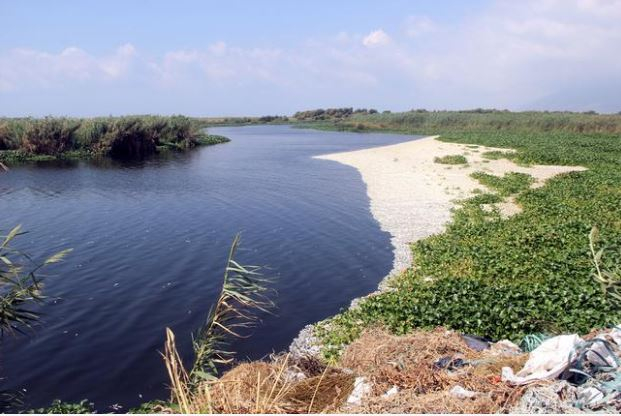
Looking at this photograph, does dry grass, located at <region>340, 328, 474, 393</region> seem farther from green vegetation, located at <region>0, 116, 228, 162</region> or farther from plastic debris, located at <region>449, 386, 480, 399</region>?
green vegetation, located at <region>0, 116, 228, 162</region>

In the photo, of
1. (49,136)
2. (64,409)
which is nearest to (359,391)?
(64,409)

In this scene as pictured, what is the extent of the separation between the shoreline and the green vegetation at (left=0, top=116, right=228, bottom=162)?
64.7 feet

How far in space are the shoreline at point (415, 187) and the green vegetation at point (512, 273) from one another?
656mm

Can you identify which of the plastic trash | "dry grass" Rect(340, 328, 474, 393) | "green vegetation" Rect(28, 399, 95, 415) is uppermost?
the plastic trash

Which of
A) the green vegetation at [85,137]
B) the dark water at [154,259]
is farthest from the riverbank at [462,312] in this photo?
the green vegetation at [85,137]

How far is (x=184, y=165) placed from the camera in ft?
146

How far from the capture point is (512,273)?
562 inches

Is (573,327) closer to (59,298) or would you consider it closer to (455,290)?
(455,290)

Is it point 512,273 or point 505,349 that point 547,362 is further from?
point 512,273

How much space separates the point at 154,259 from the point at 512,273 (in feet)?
37.8

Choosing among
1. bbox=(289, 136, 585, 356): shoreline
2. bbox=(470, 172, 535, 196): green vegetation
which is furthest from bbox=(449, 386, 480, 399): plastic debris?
bbox=(470, 172, 535, 196): green vegetation

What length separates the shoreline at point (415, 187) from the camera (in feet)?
61.0

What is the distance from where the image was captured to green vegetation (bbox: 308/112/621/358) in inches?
440

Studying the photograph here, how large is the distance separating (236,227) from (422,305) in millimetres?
12082
